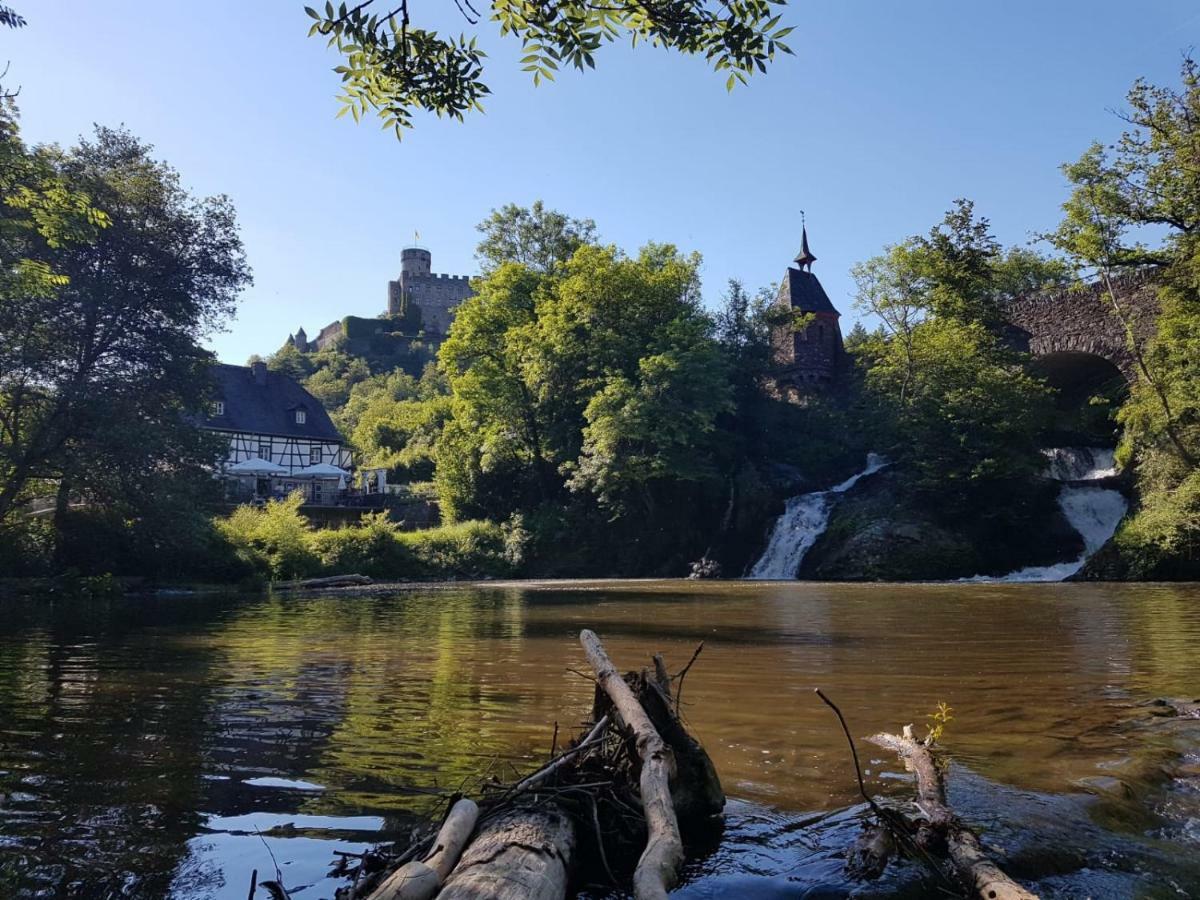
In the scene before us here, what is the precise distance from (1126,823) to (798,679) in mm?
4114

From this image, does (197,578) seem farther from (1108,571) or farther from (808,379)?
(808,379)

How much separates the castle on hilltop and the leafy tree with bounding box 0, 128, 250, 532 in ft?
287

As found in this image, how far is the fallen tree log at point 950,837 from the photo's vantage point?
2.63 metres

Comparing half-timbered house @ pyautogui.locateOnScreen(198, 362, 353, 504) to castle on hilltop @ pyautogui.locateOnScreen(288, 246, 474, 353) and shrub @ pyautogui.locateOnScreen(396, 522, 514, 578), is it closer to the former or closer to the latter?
shrub @ pyautogui.locateOnScreen(396, 522, 514, 578)

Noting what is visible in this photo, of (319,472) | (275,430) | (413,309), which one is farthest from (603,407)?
(413,309)

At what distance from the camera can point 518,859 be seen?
9.20ft

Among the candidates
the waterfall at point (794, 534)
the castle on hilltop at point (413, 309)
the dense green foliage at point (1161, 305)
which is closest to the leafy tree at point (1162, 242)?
the dense green foliage at point (1161, 305)

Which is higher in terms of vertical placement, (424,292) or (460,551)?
(424,292)

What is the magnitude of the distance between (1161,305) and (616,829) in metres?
30.7

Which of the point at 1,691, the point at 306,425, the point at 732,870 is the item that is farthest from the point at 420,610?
the point at 306,425

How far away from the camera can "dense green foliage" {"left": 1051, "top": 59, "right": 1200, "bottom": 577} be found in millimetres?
23078

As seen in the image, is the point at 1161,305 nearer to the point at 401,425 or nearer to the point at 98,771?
the point at 98,771

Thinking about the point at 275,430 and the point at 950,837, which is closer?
the point at 950,837

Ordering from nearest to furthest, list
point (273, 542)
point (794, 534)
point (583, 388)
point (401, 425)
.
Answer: point (273, 542) < point (794, 534) < point (583, 388) < point (401, 425)
